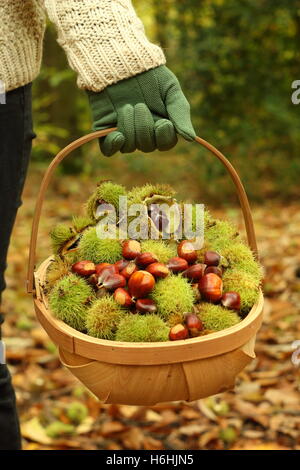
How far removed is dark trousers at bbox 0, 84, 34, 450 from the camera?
1.75 metres

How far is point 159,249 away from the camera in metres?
1.66

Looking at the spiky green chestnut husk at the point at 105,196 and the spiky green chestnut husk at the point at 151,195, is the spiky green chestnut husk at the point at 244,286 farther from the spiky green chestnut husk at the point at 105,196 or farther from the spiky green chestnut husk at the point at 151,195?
the spiky green chestnut husk at the point at 105,196

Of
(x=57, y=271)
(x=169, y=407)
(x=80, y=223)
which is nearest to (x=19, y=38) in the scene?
(x=80, y=223)

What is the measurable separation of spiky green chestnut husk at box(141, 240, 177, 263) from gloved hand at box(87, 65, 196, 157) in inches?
10.3

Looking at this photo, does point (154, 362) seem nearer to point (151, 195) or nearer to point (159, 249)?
point (159, 249)

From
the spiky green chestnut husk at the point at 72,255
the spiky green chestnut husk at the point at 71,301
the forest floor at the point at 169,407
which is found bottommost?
the forest floor at the point at 169,407

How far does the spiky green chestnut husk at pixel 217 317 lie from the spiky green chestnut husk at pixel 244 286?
3.0 inches

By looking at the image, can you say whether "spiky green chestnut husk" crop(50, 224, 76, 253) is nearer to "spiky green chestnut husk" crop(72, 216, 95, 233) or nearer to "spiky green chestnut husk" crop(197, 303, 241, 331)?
"spiky green chestnut husk" crop(72, 216, 95, 233)

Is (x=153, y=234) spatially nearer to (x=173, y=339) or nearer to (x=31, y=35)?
(x=173, y=339)

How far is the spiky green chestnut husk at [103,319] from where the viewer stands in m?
1.47

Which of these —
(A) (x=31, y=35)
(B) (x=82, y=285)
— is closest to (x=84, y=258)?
(B) (x=82, y=285)

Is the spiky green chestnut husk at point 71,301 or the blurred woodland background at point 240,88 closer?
the spiky green chestnut husk at point 71,301

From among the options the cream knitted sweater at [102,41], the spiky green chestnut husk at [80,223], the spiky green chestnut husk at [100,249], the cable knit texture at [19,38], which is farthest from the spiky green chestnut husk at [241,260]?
the cable knit texture at [19,38]

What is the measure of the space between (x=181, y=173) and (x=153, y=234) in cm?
402
